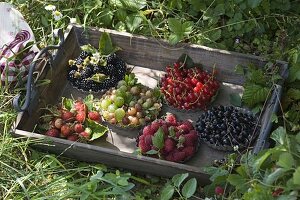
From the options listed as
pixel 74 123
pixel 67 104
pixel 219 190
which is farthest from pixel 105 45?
pixel 219 190

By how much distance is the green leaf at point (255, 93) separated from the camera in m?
2.58

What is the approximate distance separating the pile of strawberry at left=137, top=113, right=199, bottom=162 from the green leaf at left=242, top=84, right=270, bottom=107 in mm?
312

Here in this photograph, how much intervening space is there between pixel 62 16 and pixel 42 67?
49 centimetres

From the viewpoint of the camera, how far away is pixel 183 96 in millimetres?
2707

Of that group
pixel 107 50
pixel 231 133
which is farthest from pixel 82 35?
pixel 231 133

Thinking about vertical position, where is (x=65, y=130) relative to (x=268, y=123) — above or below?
below

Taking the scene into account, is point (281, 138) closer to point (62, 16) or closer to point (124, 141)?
point (124, 141)

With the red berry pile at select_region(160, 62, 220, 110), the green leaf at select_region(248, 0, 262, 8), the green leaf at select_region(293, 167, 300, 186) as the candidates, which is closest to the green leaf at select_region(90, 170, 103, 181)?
the red berry pile at select_region(160, 62, 220, 110)

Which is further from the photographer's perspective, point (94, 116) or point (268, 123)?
point (94, 116)

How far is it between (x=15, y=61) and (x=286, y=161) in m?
1.65

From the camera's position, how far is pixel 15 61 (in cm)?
283

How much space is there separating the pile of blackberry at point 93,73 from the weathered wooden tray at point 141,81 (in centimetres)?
6

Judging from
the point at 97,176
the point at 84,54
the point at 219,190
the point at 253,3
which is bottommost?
the point at 97,176

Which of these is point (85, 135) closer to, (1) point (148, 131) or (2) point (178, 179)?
(1) point (148, 131)
